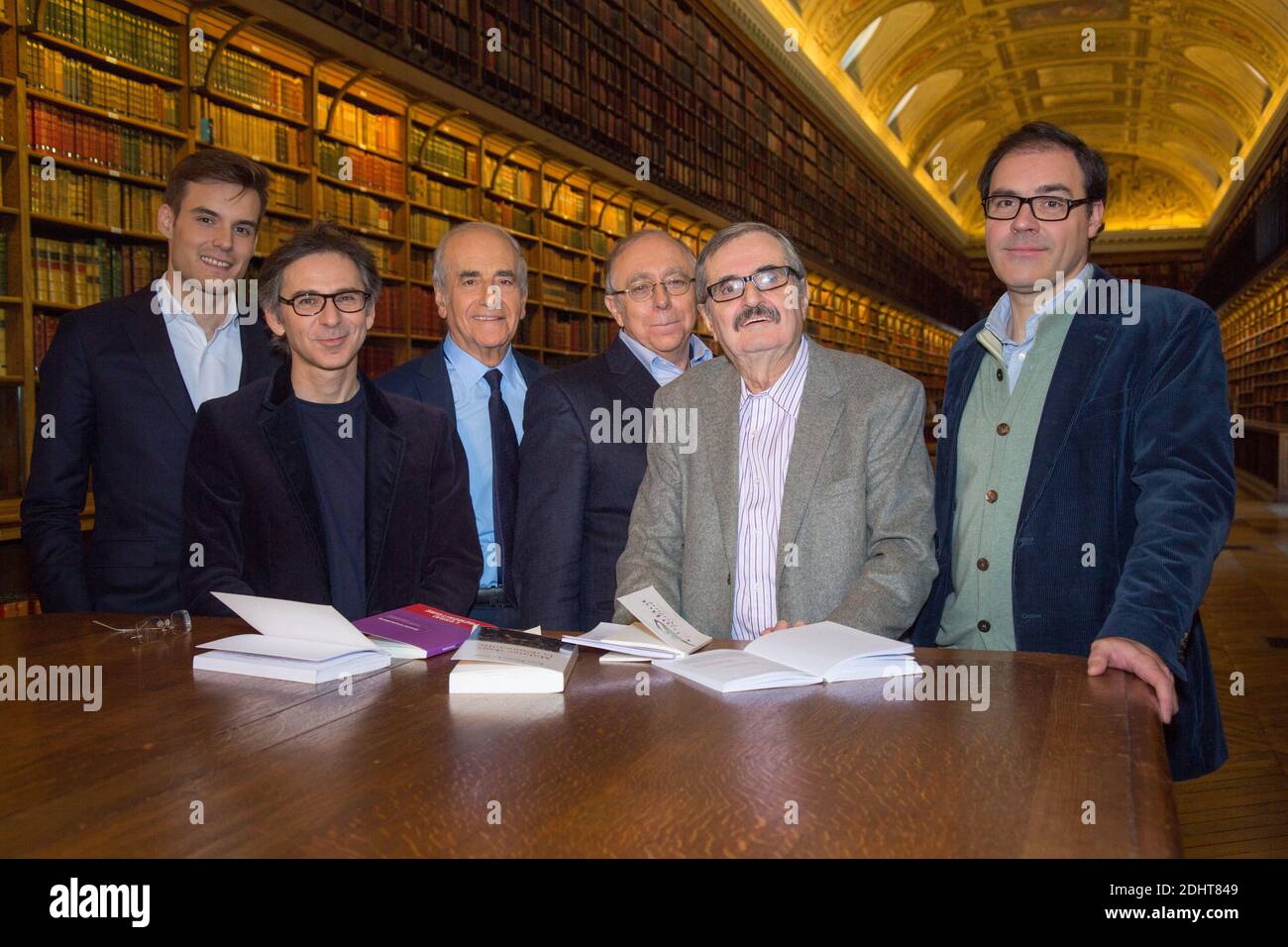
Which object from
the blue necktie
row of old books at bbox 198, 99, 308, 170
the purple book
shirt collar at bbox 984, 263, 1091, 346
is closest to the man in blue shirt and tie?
the blue necktie

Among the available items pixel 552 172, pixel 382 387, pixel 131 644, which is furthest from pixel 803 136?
pixel 131 644

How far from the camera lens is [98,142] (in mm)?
4562

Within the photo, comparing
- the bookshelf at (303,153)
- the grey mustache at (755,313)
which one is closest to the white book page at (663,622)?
the grey mustache at (755,313)

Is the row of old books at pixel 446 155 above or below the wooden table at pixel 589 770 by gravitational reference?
above

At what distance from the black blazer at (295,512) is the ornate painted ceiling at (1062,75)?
38.2 ft

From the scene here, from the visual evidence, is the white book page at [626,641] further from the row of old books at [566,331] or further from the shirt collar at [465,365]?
the row of old books at [566,331]

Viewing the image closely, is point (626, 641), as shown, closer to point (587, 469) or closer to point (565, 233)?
point (587, 469)

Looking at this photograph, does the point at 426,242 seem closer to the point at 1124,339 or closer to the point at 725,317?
the point at 725,317

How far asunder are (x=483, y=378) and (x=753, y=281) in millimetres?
920

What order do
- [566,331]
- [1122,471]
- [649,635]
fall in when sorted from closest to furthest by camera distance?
1. [649,635]
2. [1122,471]
3. [566,331]

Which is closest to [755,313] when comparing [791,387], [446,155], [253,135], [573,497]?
[791,387]

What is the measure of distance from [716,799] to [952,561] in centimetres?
121

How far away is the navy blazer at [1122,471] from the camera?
71.9 inches
